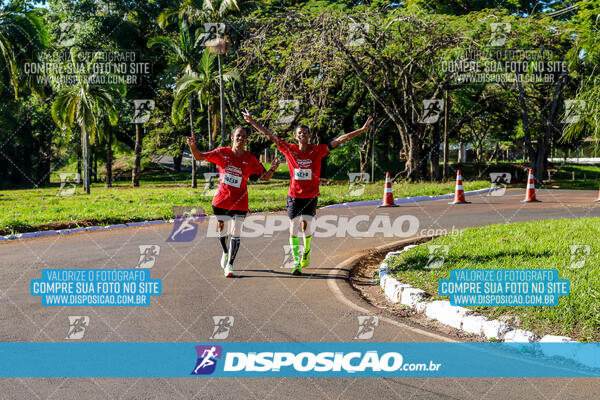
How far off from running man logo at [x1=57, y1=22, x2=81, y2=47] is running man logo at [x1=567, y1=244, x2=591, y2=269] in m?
31.5

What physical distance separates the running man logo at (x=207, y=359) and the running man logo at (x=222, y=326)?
28 cm

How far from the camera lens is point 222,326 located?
5.17m

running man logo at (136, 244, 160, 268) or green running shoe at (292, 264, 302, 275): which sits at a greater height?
green running shoe at (292, 264, 302, 275)

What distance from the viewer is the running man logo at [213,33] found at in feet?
79.6

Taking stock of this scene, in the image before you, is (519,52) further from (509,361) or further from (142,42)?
(142,42)

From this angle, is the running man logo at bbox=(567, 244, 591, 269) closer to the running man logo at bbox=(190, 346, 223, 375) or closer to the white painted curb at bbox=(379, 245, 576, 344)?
the white painted curb at bbox=(379, 245, 576, 344)

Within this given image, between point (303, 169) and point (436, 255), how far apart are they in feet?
7.43

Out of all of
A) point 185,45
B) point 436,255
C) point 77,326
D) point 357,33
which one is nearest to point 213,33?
point 185,45

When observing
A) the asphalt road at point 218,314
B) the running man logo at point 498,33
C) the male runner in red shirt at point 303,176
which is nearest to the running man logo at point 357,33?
the running man logo at point 498,33

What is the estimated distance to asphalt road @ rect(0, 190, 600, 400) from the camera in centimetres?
381

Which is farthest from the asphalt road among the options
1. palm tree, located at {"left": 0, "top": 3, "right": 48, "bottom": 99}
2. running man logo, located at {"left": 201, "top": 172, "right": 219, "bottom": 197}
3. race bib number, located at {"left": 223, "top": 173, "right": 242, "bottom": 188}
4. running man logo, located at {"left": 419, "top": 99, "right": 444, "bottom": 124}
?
palm tree, located at {"left": 0, "top": 3, "right": 48, "bottom": 99}

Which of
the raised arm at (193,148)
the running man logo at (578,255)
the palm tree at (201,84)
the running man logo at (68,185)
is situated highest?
the palm tree at (201,84)

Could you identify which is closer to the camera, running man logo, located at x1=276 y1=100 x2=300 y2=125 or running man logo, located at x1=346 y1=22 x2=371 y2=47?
running man logo, located at x1=346 y1=22 x2=371 y2=47

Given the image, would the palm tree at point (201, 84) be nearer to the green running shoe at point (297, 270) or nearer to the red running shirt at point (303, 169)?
the red running shirt at point (303, 169)
